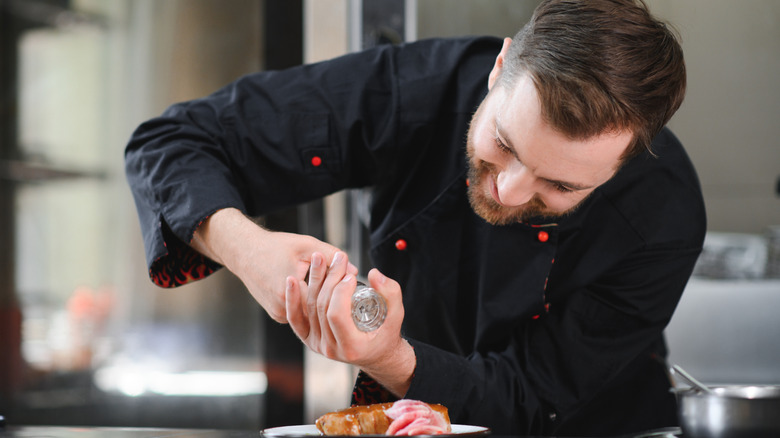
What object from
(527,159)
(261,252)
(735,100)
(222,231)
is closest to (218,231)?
(222,231)

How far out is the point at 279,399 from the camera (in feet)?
7.34

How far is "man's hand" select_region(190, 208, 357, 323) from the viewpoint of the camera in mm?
970

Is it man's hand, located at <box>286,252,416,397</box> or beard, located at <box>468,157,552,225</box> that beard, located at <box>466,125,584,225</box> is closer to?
beard, located at <box>468,157,552,225</box>

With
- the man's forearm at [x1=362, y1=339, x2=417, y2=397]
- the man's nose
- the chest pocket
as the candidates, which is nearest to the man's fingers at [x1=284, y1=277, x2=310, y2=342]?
the man's forearm at [x1=362, y1=339, x2=417, y2=397]

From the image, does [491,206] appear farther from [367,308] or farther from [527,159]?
[367,308]

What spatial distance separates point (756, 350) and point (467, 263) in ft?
4.03

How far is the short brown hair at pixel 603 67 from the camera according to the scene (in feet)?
3.50

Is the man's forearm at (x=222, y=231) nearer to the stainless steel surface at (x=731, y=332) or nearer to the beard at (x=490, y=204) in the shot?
the beard at (x=490, y=204)

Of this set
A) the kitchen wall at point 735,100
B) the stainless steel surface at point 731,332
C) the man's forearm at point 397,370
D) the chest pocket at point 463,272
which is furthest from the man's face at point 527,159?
the kitchen wall at point 735,100

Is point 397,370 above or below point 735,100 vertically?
below

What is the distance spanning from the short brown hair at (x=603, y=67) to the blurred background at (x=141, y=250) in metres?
1.10

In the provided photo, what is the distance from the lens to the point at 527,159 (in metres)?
1.13

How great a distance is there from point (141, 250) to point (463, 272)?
3.85 feet

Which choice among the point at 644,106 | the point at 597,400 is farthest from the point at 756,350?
the point at 644,106
